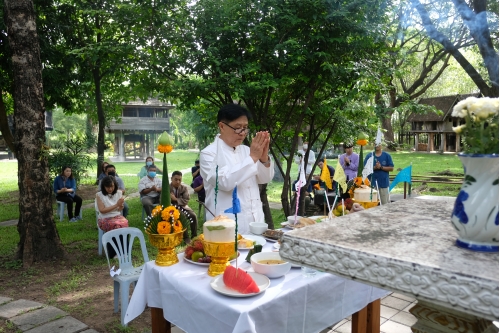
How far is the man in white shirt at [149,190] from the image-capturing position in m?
7.41

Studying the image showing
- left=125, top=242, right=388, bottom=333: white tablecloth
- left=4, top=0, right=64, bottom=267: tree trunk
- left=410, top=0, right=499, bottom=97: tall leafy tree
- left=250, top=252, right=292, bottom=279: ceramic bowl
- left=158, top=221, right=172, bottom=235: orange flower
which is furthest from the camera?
left=410, top=0, right=499, bottom=97: tall leafy tree

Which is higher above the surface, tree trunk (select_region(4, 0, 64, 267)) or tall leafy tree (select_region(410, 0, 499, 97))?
tall leafy tree (select_region(410, 0, 499, 97))

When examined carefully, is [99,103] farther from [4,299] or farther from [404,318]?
[404,318]

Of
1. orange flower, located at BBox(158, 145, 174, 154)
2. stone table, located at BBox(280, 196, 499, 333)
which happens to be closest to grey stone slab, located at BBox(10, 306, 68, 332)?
orange flower, located at BBox(158, 145, 174, 154)

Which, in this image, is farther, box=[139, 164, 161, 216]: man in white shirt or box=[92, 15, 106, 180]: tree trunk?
box=[92, 15, 106, 180]: tree trunk

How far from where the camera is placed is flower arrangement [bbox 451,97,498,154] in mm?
1150

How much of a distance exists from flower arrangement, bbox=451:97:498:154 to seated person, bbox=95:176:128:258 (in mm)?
5175

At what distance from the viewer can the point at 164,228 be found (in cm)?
243

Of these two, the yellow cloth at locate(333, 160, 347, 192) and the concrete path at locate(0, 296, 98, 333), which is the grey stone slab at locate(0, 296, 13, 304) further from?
the yellow cloth at locate(333, 160, 347, 192)

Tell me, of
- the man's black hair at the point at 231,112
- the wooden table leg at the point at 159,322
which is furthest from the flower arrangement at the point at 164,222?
the man's black hair at the point at 231,112

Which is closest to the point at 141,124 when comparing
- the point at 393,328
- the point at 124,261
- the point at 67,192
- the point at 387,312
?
the point at 67,192

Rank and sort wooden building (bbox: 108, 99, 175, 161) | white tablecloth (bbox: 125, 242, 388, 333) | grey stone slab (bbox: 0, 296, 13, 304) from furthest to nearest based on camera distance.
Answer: wooden building (bbox: 108, 99, 175, 161)
grey stone slab (bbox: 0, 296, 13, 304)
white tablecloth (bbox: 125, 242, 388, 333)

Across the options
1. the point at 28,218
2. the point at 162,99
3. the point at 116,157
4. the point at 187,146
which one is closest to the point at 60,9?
the point at 162,99

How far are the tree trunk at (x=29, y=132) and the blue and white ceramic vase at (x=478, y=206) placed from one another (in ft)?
17.4
